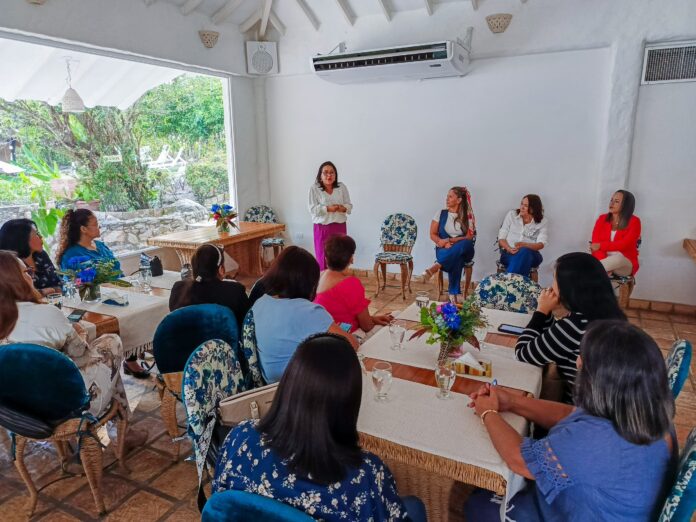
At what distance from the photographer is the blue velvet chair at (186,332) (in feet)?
7.28

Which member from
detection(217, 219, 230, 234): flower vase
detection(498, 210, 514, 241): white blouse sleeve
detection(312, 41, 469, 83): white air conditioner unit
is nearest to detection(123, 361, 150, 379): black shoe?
detection(217, 219, 230, 234): flower vase

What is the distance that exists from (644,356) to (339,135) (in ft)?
16.5

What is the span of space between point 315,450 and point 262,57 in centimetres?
572

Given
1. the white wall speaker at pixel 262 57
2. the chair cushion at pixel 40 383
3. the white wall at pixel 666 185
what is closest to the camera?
the chair cushion at pixel 40 383

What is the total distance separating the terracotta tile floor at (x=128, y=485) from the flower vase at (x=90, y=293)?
748 mm

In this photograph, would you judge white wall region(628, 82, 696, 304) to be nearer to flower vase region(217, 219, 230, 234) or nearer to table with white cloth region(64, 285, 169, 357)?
flower vase region(217, 219, 230, 234)

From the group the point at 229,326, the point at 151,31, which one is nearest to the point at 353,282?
the point at 229,326

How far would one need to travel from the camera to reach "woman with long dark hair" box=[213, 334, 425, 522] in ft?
3.52

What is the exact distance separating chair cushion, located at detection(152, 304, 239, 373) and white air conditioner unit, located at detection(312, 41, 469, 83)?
3.49m

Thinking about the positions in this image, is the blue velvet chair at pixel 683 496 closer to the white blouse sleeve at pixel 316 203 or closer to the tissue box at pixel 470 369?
the tissue box at pixel 470 369

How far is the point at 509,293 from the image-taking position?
8.87 feet

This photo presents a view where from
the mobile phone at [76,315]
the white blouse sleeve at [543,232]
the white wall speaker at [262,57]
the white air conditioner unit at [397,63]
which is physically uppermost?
the white wall speaker at [262,57]

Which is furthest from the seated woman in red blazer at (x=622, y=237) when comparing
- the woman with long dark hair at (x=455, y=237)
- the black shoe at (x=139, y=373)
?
the black shoe at (x=139, y=373)

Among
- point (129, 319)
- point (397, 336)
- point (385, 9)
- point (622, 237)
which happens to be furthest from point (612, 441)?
point (385, 9)
